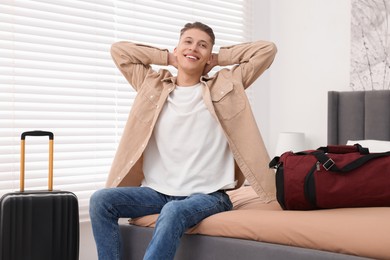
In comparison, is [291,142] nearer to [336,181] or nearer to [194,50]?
[194,50]

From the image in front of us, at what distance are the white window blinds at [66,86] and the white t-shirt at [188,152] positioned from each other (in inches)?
37.1

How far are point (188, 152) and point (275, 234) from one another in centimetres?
62

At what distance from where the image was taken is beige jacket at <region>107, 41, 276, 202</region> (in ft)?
8.05

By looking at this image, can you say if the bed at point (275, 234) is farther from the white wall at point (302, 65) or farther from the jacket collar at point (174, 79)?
the white wall at point (302, 65)

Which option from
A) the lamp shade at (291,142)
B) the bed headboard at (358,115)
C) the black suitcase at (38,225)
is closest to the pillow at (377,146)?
the bed headboard at (358,115)

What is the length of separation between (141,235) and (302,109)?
236 cm

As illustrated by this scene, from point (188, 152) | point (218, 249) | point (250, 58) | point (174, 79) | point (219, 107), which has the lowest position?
point (218, 249)

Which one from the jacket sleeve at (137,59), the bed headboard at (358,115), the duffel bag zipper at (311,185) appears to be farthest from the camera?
the bed headboard at (358,115)

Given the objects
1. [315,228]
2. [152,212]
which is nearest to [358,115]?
[152,212]

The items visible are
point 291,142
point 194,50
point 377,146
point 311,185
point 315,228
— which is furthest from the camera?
point 291,142

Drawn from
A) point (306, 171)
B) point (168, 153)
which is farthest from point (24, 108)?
point (306, 171)

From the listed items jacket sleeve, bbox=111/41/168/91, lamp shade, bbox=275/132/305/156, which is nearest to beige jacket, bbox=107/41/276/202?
jacket sleeve, bbox=111/41/168/91

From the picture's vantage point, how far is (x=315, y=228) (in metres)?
1.92

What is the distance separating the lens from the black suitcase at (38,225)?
2410 millimetres
